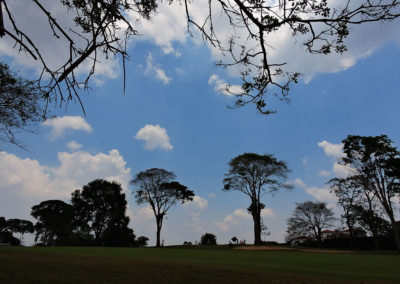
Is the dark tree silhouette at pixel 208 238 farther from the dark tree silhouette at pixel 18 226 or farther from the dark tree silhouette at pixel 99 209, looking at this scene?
the dark tree silhouette at pixel 18 226

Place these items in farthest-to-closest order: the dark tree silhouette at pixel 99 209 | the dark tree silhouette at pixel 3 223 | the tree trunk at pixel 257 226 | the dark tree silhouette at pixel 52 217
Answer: the dark tree silhouette at pixel 3 223 < the dark tree silhouette at pixel 52 217 < the dark tree silhouette at pixel 99 209 < the tree trunk at pixel 257 226

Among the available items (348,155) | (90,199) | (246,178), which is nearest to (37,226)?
(90,199)

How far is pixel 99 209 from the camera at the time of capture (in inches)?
2168

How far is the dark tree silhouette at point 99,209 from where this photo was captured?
54.2 m

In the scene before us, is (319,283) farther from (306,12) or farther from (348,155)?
(348,155)

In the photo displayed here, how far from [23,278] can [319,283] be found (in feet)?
26.9

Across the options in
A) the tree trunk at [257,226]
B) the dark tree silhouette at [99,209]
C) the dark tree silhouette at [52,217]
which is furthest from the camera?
the dark tree silhouette at [52,217]

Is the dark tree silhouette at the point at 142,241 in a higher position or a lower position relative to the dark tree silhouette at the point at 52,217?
lower

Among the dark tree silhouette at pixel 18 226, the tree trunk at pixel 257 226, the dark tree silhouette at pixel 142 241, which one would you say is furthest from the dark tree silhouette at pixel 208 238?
the dark tree silhouette at pixel 18 226

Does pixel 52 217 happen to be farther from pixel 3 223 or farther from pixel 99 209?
pixel 3 223

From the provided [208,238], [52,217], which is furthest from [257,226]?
[52,217]

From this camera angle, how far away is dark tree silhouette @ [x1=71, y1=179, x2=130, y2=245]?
54.2 metres

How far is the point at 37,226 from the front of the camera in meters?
63.0

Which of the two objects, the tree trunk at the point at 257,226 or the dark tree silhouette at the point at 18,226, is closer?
the tree trunk at the point at 257,226
